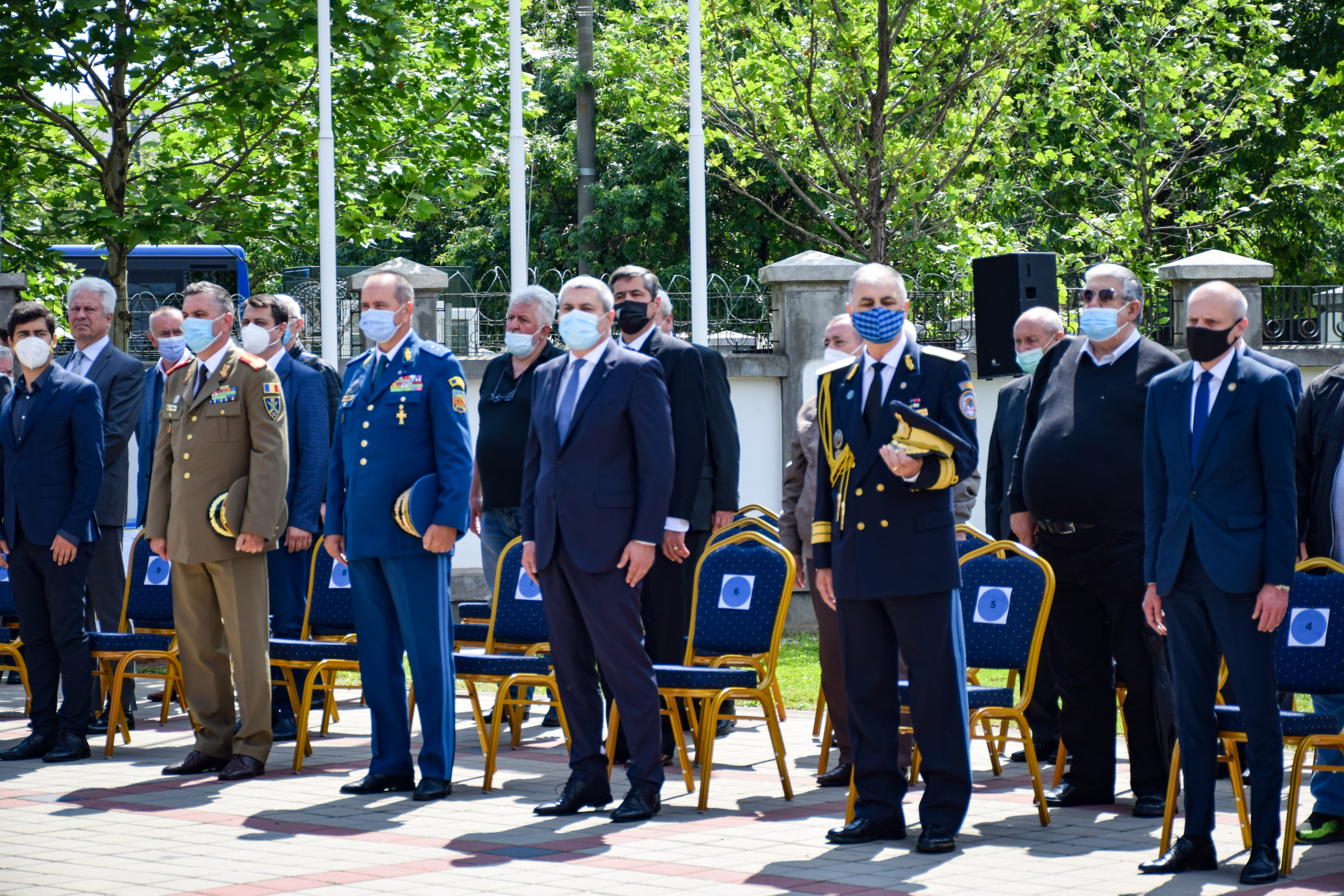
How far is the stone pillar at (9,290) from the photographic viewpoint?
13086 mm

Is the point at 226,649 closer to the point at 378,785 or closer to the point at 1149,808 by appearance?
the point at 378,785

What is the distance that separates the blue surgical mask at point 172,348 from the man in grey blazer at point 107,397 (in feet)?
0.52

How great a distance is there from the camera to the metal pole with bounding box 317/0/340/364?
13297 millimetres

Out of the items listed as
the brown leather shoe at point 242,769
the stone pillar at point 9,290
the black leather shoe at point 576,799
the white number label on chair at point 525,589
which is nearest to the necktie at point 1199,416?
the black leather shoe at point 576,799

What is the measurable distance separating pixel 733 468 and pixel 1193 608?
3.41 meters

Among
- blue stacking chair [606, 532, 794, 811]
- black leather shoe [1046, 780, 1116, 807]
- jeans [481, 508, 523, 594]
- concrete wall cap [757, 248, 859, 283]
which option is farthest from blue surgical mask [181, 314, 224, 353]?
concrete wall cap [757, 248, 859, 283]

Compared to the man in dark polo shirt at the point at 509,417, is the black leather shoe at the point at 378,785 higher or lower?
lower

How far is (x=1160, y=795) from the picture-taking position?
705 centimetres

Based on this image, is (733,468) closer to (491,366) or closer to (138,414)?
(491,366)

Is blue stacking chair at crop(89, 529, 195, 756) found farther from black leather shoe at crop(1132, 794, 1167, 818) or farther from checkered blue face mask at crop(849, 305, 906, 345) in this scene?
black leather shoe at crop(1132, 794, 1167, 818)

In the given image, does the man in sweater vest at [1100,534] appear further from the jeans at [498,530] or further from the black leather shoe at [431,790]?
the jeans at [498,530]

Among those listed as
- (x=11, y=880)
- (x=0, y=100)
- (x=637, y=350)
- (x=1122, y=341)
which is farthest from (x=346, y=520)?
(x=0, y=100)

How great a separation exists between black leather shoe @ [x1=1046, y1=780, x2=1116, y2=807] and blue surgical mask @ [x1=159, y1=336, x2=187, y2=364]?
5.10 meters

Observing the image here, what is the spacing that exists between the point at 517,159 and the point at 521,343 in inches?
214
